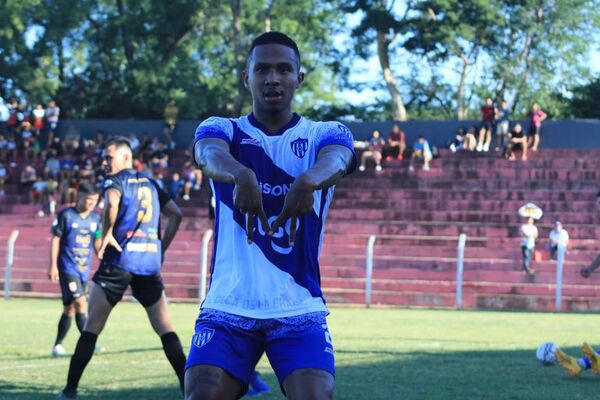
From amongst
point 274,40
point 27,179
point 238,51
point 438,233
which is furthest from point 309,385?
point 238,51

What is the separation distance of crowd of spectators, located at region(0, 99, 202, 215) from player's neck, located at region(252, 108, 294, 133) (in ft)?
101

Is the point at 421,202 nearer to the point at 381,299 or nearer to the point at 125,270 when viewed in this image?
the point at 381,299

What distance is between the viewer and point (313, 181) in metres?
4.90

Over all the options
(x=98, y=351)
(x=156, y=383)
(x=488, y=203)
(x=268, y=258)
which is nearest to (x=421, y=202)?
(x=488, y=203)

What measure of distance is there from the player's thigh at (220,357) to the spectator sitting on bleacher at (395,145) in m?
32.5

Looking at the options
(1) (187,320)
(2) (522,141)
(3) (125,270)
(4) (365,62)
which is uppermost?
(4) (365,62)

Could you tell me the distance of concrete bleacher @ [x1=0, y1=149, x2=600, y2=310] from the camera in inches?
1055

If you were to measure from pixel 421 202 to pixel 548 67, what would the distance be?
26.2m

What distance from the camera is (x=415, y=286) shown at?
89.5 ft

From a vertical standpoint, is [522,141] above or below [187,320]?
above

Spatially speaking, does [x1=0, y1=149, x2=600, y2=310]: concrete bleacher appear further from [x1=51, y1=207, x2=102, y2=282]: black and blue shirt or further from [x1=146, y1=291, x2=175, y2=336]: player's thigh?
[x1=146, y1=291, x2=175, y2=336]: player's thigh

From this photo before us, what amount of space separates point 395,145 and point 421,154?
103 centimetres

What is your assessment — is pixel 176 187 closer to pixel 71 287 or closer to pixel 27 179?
pixel 27 179

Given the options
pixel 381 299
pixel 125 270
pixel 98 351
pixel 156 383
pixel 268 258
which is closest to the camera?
pixel 268 258
